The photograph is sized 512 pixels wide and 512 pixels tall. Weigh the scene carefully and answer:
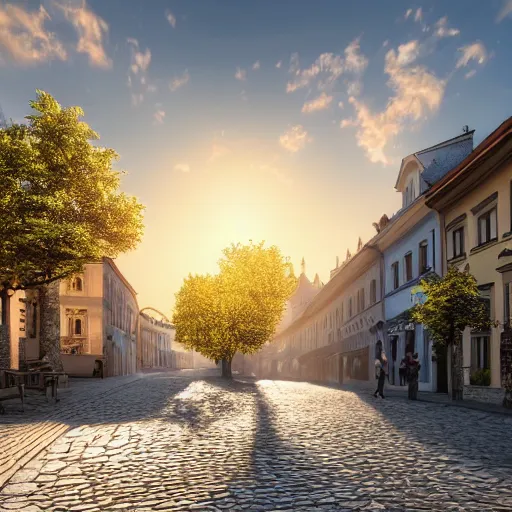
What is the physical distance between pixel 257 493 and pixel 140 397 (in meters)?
13.2

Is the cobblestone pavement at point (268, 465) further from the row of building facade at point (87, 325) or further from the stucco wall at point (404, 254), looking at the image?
the row of building facade at point (87, 325)

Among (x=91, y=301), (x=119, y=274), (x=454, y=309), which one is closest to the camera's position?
(x=454, y=309)

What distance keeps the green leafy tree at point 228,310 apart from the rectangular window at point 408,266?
10.7 metres

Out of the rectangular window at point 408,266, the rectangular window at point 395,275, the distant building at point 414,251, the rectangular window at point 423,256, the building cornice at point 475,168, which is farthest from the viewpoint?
the rectangular window at point 395,275

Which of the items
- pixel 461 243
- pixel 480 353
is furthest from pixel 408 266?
pixel 480 353

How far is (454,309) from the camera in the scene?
59.6 feet

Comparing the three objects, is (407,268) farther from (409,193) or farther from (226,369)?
(226,369)

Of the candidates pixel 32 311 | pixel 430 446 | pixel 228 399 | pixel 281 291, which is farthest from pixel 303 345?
pixel 430 446

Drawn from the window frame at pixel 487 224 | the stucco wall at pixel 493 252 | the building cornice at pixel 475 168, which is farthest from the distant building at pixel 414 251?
the window frame at pixel 487 224

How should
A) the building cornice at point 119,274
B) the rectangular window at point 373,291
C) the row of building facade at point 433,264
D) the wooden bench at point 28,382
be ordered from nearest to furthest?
the wooden bench at point 28,382 → the row of building facade at point 433,264 → the rectangular window at point 373,291 → the building cornice at point 119,274

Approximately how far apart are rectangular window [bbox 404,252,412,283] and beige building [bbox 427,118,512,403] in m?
5.39

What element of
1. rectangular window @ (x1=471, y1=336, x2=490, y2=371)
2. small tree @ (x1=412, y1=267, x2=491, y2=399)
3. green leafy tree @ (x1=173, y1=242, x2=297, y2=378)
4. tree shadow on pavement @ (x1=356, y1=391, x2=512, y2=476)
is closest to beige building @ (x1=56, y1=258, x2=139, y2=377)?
green leafy tree @ (x1=173, y1=242, x2=297, y2=378)

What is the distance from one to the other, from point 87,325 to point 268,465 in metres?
32.3

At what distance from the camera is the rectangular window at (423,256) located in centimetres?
2492
